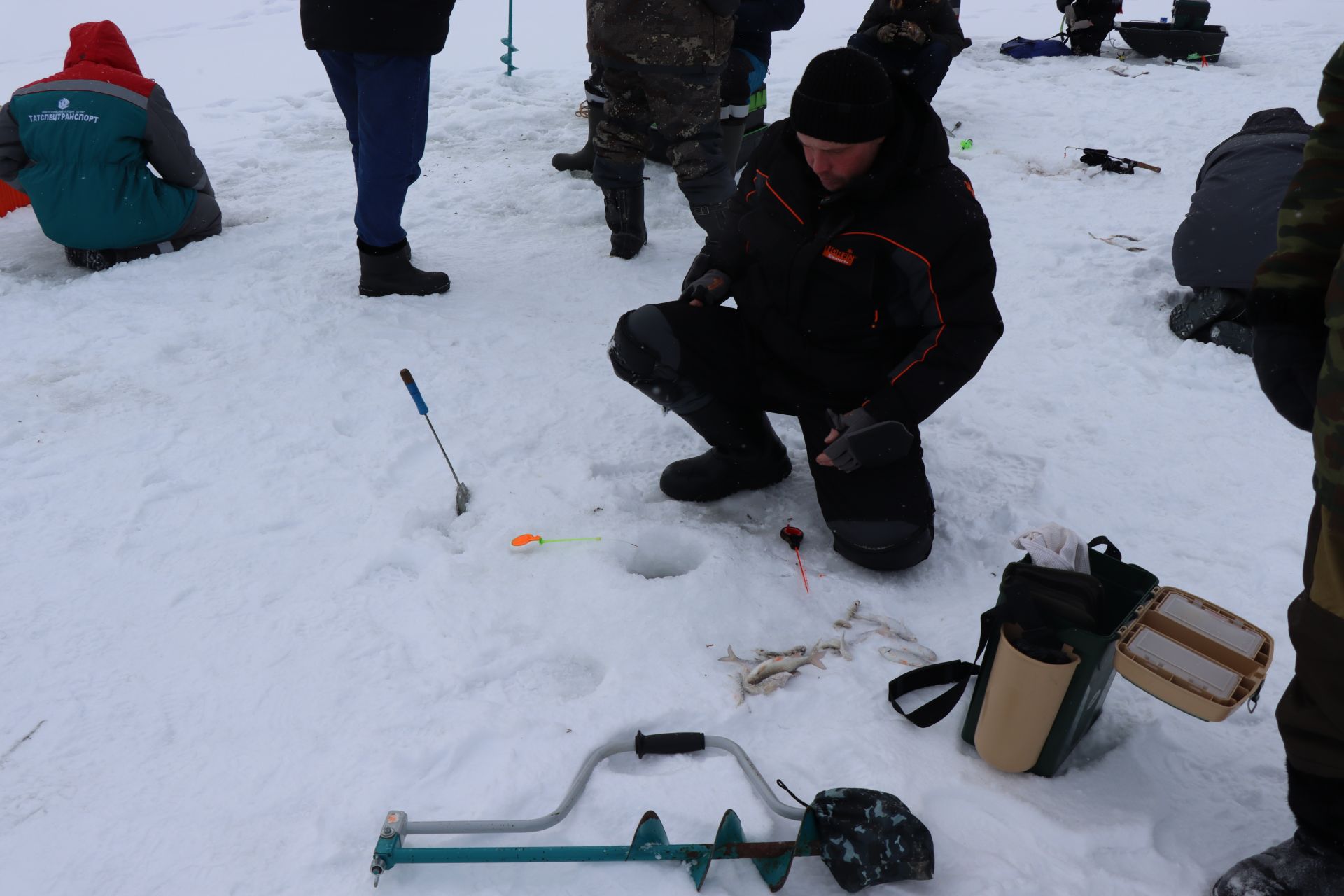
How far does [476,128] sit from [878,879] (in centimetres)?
581

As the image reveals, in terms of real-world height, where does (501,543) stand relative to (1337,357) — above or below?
below

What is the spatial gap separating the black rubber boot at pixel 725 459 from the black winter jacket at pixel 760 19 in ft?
9.17

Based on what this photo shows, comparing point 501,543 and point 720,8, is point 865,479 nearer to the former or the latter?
point 501,543

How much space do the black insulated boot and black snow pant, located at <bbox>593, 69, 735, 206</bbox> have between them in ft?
10.7

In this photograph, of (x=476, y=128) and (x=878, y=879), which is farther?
(x=476, y=128)

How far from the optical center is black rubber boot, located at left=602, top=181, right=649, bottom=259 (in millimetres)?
4360

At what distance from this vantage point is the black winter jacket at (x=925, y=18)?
6.02m

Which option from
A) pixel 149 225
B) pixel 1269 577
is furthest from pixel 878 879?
pixel 149 225

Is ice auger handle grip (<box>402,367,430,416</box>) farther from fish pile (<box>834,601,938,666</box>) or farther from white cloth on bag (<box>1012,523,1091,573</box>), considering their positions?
white cloth on bag (<box>1012,523,1091,573</box>)

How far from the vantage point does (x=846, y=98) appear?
2.16 m

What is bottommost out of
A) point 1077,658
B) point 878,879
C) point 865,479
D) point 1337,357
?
point 878,879

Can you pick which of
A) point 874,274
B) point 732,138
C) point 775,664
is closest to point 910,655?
point 775,664

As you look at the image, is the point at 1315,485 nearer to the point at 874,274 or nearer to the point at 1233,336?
the point at 874,274

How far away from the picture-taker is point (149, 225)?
13.7 ft
